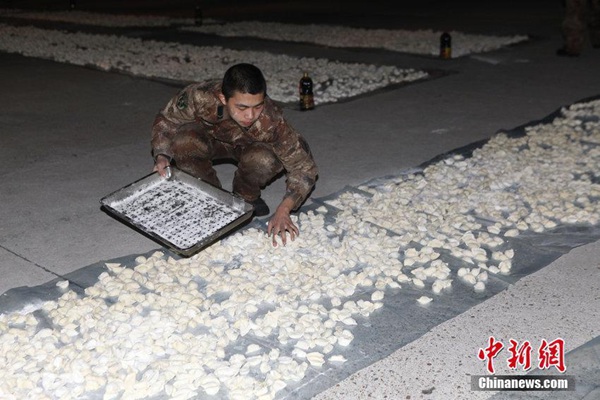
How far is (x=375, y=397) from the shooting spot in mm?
2365

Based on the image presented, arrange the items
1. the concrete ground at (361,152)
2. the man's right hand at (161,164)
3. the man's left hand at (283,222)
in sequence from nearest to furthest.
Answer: the concrete ground at (361,152)
the man's left hand at (283,222)
the man's right hand at (161,164)

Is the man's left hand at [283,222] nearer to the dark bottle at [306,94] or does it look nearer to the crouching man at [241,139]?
the crouching man at [241,139]

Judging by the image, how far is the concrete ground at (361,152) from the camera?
2.64m

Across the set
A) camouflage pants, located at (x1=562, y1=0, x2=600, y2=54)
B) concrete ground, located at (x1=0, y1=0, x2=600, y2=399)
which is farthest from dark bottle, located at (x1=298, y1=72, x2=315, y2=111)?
camouflage pants, located at (x1=562, y1=0, x2=600, y2=54)

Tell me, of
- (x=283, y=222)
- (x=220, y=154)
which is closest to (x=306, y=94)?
(x=220, y=154)

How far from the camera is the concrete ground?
2639mm

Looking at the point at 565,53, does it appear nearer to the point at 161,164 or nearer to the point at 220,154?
the point at 220,154

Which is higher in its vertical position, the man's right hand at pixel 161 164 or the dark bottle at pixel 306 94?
the man's right hand at pixel 161 164

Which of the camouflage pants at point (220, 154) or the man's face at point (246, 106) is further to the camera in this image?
the camouflage pants at point (220, 154)

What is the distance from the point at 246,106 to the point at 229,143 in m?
0.69

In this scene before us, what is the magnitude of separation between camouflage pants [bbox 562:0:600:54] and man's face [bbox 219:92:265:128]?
542 centimetres

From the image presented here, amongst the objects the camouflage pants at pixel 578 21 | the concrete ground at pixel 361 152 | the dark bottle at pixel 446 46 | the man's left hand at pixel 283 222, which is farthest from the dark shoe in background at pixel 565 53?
the man's left hand at pixel 283 222

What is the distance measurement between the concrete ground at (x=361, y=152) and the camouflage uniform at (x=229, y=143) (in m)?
0.38

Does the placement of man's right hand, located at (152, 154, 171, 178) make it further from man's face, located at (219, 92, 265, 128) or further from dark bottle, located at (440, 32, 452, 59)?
dark bottle, located at (440, 32, 452, 59)
